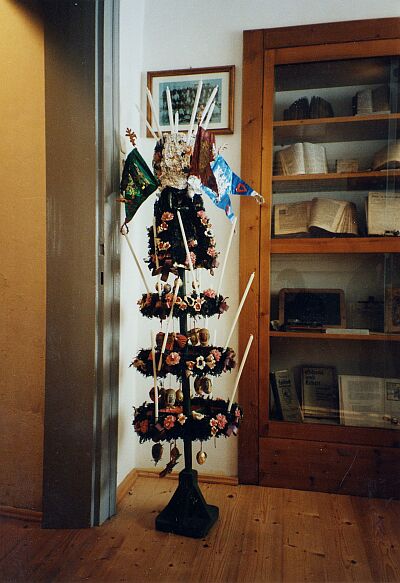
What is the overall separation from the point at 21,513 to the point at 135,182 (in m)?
1.29

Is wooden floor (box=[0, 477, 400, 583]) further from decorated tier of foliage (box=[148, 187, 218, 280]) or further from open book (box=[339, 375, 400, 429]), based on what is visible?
decorated tier of foliage (box=[148, 187, 218, 280])

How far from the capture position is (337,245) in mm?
2041

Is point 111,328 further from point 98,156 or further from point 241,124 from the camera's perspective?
point 241,124

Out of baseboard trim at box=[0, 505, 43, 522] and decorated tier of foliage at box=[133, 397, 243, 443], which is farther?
baseboard trim at box=[0, 505, 43, 522]

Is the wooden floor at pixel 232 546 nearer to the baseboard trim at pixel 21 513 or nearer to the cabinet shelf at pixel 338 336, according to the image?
the baseboard trim at pixel 21 513

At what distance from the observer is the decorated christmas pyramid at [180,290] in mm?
1676

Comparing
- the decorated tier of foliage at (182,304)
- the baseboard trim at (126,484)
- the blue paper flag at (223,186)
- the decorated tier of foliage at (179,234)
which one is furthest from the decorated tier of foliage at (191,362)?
the baseboard trim at (126,484)

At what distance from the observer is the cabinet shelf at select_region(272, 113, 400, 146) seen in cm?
200

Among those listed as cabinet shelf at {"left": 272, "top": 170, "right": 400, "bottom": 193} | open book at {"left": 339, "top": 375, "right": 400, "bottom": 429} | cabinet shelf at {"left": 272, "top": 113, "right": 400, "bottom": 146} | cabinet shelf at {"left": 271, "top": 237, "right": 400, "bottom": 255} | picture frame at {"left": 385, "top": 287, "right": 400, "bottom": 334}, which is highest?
cabinet shelf at {"left": 272, "top": 113, "right": 400, "bottom": 146}

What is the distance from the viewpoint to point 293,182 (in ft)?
6.79

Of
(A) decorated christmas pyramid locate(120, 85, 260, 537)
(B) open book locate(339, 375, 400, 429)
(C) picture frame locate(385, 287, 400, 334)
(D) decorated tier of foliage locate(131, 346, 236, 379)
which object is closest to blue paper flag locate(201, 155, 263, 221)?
(A) decorated christmas pyramid locate(120, 85, 260, 537)

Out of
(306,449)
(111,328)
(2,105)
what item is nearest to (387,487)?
(306,449)

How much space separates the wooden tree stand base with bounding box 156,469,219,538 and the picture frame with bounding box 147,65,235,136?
Result: 1.46 meters

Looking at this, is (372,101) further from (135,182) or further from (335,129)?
(135,182)
